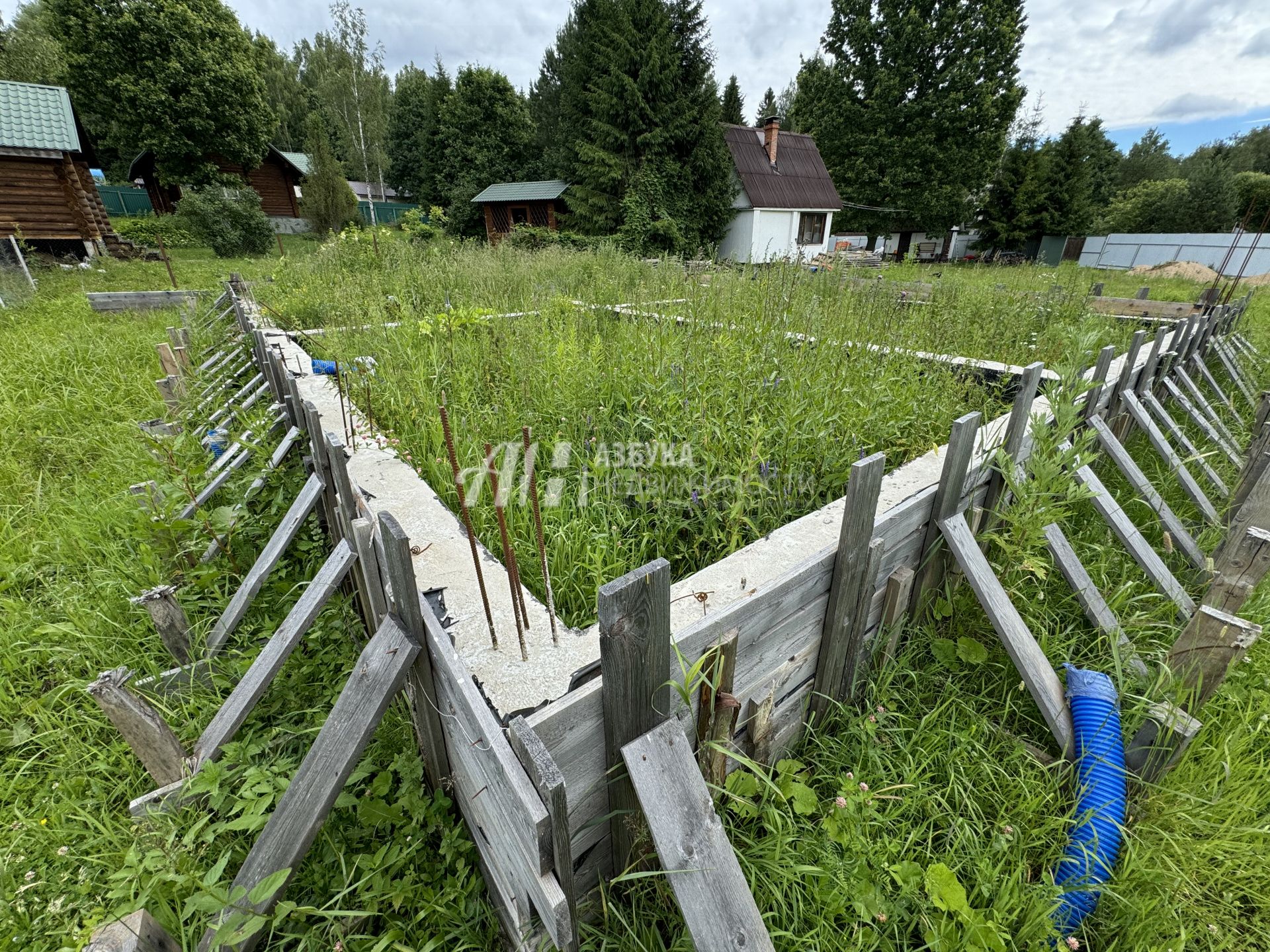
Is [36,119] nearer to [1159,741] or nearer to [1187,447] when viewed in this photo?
[1159,741]

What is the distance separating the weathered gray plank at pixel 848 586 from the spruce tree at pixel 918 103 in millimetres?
34887

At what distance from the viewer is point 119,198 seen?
31.5 metres

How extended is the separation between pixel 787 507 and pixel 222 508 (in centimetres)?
271

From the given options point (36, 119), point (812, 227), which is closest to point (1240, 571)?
point (36, 119)

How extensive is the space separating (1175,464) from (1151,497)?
0.66m

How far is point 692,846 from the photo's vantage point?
1202 mm

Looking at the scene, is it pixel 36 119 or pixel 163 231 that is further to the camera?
pixel 163 231

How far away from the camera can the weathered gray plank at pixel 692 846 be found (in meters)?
1.15

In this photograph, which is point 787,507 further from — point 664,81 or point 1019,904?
point 664,81

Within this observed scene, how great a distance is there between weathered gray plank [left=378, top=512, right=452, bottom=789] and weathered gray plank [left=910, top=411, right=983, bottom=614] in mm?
1781

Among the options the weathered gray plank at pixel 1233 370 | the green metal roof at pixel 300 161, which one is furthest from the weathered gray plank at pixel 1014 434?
the green metal roof at pixel 300 161

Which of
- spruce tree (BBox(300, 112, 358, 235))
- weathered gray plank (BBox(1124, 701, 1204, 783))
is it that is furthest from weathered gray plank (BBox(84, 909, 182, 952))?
spruce tree (BBox(300, 112, 358, 235))

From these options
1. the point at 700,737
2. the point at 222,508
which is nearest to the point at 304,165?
the point at 222,508

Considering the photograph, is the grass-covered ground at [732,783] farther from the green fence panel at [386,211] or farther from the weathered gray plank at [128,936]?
the green fence panel at [386,211]
